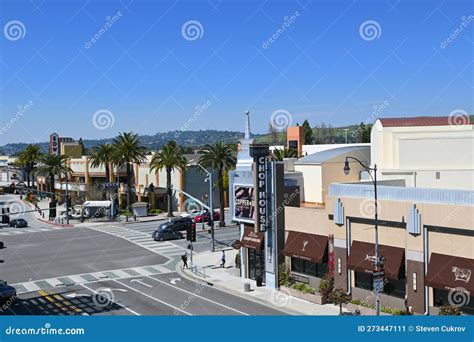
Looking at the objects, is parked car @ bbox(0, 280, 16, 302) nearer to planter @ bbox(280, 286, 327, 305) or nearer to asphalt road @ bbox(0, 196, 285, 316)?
asphalt road @ bbox(0, 196, 285, 316)

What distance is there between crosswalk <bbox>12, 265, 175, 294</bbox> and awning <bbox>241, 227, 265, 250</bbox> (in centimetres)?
608

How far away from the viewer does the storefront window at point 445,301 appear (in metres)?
23.1

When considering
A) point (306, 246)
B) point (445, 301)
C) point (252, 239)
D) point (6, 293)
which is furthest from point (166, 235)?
point (445, 301)

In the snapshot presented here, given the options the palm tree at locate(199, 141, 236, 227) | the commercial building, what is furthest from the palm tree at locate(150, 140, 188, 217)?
the commercial building

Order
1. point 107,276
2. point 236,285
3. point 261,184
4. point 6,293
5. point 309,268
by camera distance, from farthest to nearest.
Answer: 1. point 107,276
2. point 236,285
3. point 261,184
4. point 309,268
5. point 6,293

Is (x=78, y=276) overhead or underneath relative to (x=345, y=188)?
underneath

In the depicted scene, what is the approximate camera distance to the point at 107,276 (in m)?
35.6

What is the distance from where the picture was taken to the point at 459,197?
2305cm

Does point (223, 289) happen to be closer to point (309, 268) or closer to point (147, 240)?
point (309, 268)

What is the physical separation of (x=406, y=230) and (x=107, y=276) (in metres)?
19.0

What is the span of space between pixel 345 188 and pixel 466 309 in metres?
8.09

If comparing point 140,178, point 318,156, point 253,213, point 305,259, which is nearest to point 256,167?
point 253,213

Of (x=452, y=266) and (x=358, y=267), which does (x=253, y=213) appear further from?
(x=452, y=266)

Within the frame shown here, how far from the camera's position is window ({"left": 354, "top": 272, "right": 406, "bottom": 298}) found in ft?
85.2
